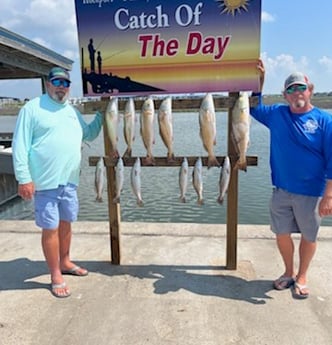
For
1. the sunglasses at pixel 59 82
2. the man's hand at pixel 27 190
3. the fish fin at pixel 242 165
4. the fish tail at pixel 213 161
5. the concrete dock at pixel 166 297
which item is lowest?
the concrete dock at pixel 166 297

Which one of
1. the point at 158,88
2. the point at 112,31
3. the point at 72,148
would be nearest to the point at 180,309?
the point at 72,148

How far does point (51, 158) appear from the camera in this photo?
2.97m

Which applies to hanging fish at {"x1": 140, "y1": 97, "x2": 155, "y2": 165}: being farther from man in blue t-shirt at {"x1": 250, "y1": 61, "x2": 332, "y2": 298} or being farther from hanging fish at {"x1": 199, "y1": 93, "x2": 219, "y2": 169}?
man in blue t-shirt at {"x1": 250, "y1": 61, "x2": 332, "y2": 298}

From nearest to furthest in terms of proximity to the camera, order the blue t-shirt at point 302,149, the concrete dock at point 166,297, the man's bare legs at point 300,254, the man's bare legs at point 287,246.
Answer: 1. the concrete dock at point 166,297
2. the blue t-shirt at point 302,149
3. the man's bare legs at point 300,254
4. the man's bare legs at point 287,246

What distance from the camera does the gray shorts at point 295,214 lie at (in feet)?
9.48

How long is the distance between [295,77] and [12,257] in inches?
133

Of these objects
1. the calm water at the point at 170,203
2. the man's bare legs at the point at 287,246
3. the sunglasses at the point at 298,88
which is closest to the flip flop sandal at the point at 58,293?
the man's bare legs at the point at 287,246

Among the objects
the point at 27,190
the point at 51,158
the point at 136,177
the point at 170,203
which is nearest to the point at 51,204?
the point at 27,190

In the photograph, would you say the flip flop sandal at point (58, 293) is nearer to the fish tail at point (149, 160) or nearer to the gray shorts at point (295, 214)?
the fish tail at point (149, 160)

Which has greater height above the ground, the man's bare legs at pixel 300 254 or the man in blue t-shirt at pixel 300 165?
the man in blue t-shirt at pixel 300 165

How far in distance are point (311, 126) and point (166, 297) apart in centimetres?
182

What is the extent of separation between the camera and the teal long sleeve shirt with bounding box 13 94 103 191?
284 centimetres

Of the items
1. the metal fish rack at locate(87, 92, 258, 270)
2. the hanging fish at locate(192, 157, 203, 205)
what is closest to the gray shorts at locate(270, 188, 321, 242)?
the metal fish rack at locate(87, 92, 258, 270)

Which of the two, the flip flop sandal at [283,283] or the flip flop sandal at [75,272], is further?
the flip flop sandal at [75,272]
